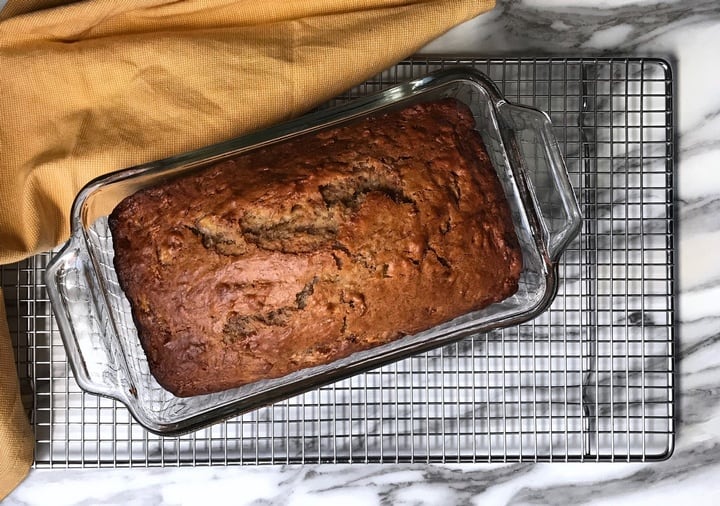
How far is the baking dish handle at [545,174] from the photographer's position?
1071mm

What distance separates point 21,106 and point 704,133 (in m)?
1.32

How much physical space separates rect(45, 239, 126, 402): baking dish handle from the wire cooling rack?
13 cm

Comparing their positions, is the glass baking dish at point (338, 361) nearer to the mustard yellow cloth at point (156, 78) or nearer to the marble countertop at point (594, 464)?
the mustard yellow cloth at point (156, 78)

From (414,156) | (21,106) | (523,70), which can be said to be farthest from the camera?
(523,70)

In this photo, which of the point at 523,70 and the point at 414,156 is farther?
the point at 523,70

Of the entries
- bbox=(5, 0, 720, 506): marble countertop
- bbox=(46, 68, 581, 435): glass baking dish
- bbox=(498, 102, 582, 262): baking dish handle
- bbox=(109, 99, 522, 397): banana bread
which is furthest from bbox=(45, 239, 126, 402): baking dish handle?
bbox=(498, 102, 582, 262): baking dish handle

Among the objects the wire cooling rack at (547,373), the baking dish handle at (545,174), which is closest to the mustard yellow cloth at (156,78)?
the wire cooling rack at (547,373)

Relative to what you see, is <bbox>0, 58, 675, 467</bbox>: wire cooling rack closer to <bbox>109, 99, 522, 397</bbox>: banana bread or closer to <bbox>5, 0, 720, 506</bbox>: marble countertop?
<bbox>5, 0, 720, 506</bbox>: marble countertop

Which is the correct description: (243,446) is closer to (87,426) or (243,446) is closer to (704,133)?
(87,426)

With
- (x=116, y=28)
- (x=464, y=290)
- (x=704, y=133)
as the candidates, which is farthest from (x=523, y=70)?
(x=116, y=28)

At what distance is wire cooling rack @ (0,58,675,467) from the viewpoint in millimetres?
1304

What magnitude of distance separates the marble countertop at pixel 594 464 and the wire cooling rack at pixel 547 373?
0.05 m

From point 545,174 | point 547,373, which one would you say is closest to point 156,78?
point 545,174

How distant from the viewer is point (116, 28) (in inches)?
48.0
